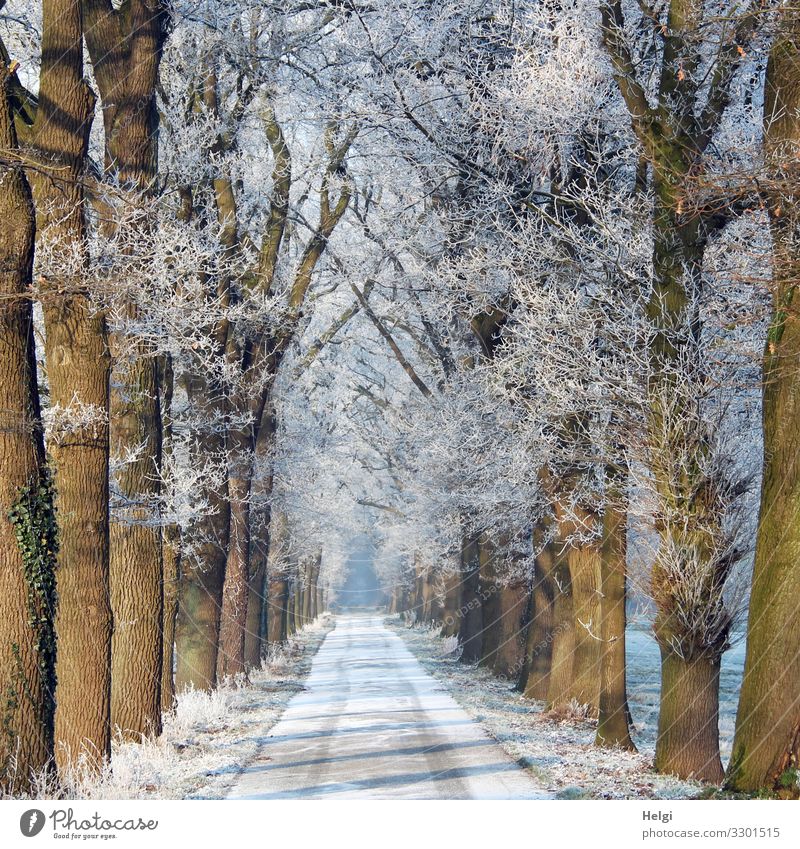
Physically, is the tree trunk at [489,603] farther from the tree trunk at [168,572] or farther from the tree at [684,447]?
the tree at [684,447]

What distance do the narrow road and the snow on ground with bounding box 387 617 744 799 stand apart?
1.27 ft

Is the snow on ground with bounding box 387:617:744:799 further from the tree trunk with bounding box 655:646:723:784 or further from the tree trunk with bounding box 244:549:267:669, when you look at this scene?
the tree trunk with bounding box 244:549:267:669

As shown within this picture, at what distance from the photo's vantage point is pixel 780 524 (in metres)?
10.4

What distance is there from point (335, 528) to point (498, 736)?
3670 centimetres

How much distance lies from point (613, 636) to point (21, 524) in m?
9.48

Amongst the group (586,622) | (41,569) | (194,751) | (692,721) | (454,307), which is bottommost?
(194,751)

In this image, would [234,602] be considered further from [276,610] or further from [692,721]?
[276,610]

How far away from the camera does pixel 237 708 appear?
854 inches

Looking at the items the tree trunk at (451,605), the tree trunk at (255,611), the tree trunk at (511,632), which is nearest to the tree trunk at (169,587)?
the tree trunk at (255,611)

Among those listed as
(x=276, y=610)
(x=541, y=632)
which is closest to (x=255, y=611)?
(x=541, y=632)

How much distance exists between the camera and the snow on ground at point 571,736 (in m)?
12.2

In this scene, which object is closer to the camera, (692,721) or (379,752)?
(692,721)
